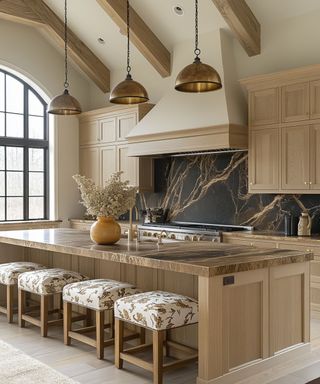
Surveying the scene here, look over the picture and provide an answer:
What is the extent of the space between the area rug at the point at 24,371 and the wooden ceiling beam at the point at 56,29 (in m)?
5.20

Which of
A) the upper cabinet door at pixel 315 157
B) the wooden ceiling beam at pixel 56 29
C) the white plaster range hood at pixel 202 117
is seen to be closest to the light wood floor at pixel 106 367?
the upper cabinet door at pixel 315 157

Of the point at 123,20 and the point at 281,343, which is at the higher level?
the point at 123,20

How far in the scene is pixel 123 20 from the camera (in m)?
6.92

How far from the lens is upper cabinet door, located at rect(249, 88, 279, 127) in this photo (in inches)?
233

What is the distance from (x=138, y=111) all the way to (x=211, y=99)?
1555mm

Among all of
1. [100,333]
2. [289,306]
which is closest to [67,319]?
[100,333]

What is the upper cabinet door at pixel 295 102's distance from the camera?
5.65 m

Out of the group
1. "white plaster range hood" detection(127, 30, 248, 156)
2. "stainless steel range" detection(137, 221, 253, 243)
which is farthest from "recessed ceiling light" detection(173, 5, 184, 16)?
"stainless steel range" detection(137, 221, 253, 243)

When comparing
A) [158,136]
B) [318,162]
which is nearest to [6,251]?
[158,136]

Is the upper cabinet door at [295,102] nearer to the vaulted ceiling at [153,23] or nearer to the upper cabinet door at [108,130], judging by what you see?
the vaulted ceiling at [153,23]

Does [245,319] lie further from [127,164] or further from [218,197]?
[127,164]

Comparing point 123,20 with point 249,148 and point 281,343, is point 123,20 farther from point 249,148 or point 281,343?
point 281,343

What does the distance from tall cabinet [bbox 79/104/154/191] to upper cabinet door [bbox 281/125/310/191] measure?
8.27ft

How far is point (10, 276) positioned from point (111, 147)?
11.7ft
